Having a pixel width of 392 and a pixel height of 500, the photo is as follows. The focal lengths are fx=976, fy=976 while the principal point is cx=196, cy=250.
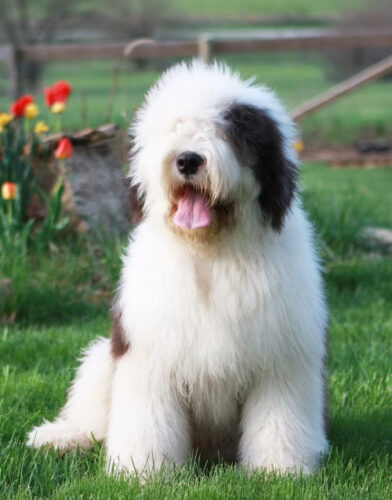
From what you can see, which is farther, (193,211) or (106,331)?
(106,331)

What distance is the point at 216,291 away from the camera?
11.8 ft

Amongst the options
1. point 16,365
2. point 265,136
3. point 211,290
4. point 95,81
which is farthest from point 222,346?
point 95,81

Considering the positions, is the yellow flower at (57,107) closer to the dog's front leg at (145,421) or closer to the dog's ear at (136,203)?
the dog's ear at (136,203)

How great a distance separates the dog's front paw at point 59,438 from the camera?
4078 millimetres

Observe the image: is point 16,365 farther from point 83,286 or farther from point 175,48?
point 175,48

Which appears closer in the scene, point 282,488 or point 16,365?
point 282,488

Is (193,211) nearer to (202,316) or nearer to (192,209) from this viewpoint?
(192,209)

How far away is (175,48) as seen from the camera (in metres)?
12.0

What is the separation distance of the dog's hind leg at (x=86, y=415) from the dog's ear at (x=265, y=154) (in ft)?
3.41

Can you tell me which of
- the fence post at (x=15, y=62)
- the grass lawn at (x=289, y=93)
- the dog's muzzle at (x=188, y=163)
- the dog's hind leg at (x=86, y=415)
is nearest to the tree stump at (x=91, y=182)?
the grass lawn at (x=289, y=93)

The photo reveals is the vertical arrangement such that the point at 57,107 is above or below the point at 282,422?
above

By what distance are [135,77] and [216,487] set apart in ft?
104

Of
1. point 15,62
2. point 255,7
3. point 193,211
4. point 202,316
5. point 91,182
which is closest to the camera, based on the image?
point 193,211

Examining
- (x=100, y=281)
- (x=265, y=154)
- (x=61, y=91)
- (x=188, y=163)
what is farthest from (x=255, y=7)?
(x=188, y=163)
